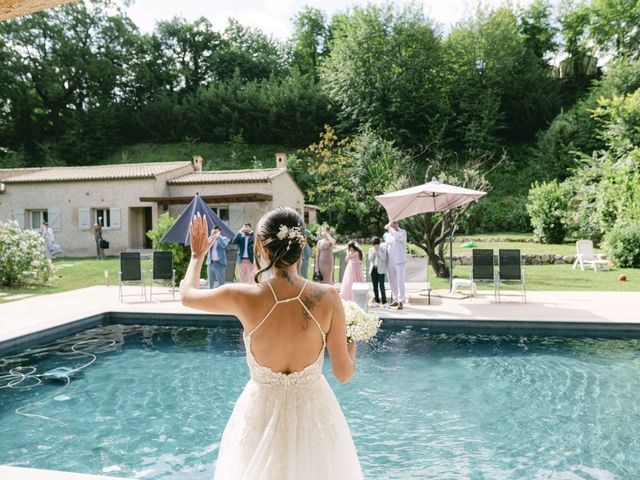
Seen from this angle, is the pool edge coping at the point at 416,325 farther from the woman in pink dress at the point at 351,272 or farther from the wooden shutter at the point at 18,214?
the wooden shutter at the point at 18,214

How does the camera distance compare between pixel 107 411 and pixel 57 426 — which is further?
pixel 107 411

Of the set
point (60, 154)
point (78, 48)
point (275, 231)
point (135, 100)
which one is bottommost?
point (275, 231)

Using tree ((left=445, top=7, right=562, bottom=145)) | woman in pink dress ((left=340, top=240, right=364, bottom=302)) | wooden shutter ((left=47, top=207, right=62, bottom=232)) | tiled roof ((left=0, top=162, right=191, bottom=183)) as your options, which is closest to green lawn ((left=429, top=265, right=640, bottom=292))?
woman in pink dress ((left=340, top=240, right=364, bottom=302))

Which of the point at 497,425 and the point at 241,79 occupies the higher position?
the point at 241,79

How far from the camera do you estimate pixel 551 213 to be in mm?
21719

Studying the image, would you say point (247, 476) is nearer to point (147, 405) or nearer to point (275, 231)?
point (275, 231)

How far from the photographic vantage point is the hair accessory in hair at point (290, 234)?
6.39 ft

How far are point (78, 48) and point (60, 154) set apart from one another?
828 centimetres

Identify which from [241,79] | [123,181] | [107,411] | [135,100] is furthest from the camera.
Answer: [241,79]

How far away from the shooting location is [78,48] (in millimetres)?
38375

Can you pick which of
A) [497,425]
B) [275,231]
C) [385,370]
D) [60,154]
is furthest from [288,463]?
[60,154]

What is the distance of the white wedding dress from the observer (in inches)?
80.4

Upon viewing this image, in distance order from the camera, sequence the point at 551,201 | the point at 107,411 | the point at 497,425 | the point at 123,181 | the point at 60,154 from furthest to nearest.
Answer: the point at 60,154
the point at 123,181
the point at 551,201
the point at 107,411
the point at 497,425

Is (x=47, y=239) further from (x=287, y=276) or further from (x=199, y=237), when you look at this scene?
(x=287, y=276)
